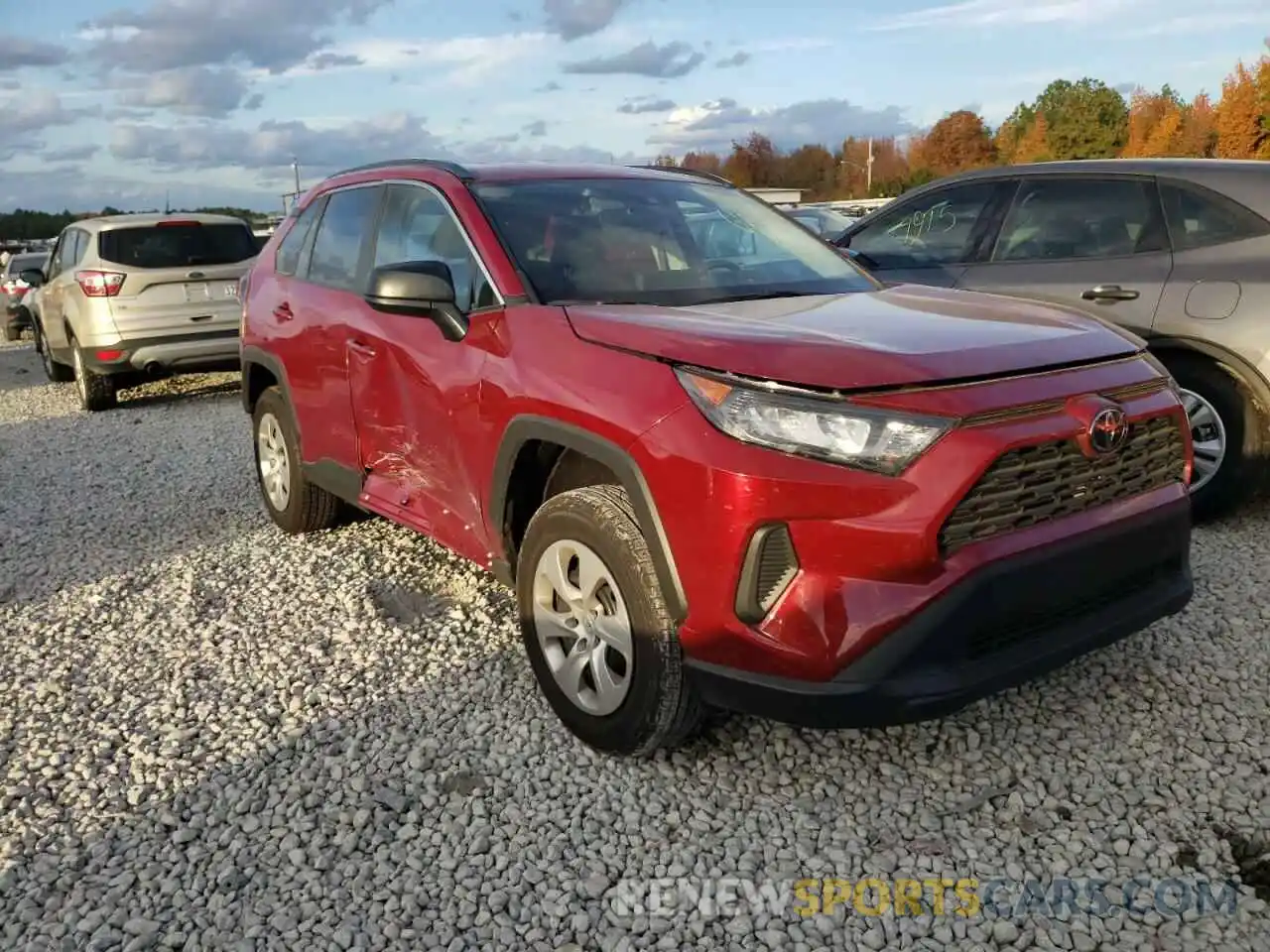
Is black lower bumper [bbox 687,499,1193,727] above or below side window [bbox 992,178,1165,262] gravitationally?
below

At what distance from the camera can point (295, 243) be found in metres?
5.22

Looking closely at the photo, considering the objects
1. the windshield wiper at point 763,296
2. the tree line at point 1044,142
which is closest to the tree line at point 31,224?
the tree line at point 1044,142

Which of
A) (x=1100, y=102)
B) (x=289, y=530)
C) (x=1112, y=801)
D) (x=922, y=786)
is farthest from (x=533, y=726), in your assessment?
(x=1100, y=102)

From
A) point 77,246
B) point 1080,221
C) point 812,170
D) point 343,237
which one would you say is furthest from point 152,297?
point 812,170

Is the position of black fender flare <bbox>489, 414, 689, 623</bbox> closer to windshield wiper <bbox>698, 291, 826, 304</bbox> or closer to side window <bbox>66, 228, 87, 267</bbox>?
windshield wiper <bbox>698, 291, 826, 304</bbox>

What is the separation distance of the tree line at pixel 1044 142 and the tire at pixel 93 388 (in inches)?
2261

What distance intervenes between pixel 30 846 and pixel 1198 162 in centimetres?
580

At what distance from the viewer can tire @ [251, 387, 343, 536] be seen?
17.0 ft

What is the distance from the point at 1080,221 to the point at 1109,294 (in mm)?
A: 546

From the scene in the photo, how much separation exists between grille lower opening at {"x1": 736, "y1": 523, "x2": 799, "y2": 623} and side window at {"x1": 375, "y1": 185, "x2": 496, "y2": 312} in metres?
1.44

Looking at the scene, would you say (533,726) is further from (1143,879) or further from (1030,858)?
(1143,879)

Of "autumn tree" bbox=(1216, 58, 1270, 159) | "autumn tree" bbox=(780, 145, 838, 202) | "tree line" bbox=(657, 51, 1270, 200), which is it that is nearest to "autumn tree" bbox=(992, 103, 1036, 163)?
"tree line" bbox=(657, 51, 1270, 200)

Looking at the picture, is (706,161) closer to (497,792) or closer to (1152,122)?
(1152,122)

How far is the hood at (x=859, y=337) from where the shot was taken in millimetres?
2609
